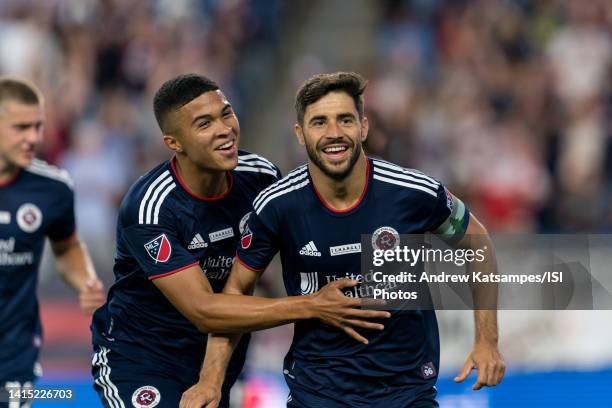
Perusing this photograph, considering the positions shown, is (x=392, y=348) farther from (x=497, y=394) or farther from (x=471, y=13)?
(x=471, y=13)

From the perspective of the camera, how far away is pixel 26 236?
6.88 metres

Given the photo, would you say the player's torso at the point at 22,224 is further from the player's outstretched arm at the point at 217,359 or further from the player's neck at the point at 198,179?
the player's outstretched arm at the point at 217,359

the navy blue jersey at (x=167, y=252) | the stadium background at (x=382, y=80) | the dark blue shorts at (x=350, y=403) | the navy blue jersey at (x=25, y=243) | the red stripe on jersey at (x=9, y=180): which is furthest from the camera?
the stadium background at (x=382, y=80)

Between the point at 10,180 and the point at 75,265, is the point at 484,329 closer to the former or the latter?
the point at 75,265

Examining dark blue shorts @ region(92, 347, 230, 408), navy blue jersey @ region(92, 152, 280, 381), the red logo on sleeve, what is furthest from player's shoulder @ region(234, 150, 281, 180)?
dark blue shorts @ region(92, 347, 230, 408)

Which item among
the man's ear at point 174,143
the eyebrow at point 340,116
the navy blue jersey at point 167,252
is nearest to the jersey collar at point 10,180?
the navy blue jersey at point 167,252

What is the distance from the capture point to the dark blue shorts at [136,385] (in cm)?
597

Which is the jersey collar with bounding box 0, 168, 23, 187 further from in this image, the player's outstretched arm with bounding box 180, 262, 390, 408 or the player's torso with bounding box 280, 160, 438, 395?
the player's torso with bounding box 280, 160, 438, 395

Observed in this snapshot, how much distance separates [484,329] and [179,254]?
1.52 m

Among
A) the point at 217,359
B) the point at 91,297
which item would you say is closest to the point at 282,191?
the point at 217,359

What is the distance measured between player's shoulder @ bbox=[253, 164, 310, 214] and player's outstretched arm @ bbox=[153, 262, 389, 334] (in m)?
0.33

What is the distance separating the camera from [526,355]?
354 inches

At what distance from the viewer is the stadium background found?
12.1 metres

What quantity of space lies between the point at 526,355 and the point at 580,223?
2.98 meters
